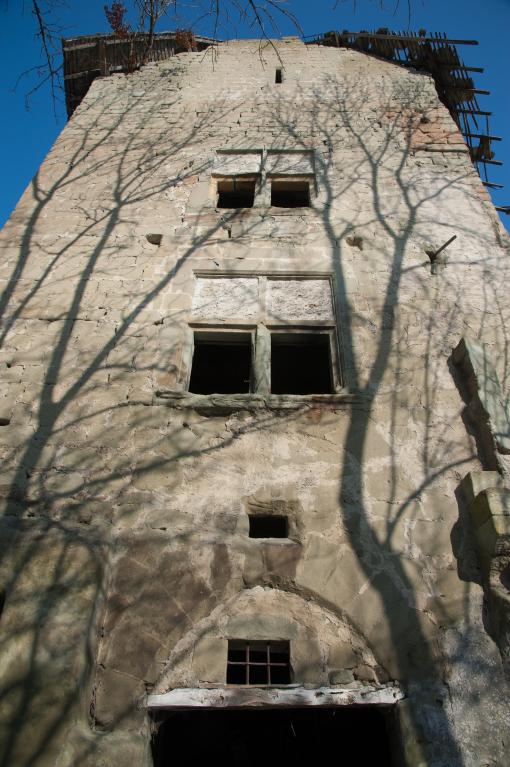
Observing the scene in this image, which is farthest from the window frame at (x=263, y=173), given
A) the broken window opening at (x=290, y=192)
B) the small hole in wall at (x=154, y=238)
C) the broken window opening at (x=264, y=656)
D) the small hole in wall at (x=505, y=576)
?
the broken window opening at (x=264, y=656)

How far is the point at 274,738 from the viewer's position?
568 cm

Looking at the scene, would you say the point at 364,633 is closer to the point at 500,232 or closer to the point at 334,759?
the point at 334,759

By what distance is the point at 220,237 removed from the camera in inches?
248

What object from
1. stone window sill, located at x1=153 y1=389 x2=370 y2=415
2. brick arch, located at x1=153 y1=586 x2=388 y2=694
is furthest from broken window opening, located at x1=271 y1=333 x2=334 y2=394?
brick arch, located at x1=153 y1=586 x2=388 y2=694

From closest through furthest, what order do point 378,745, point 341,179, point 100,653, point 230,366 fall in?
point 100,653, point 378,745, point 341,179, point 230,366

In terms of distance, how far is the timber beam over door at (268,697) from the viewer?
3266 millimetres

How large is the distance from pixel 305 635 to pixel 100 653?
4.57 feet

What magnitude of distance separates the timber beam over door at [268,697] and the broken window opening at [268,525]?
1123 mm

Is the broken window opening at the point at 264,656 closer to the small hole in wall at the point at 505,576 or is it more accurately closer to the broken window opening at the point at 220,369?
the small hole in wall at the point at 505,576

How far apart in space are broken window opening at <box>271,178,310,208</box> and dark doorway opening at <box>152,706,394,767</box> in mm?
6116

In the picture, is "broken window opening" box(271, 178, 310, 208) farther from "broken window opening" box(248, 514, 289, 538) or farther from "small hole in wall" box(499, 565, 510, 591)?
"small hole in wall" box(499, 565, 510, 591)

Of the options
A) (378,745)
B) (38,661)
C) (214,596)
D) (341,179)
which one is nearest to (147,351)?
(214,596)

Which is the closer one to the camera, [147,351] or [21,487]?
[21,487]

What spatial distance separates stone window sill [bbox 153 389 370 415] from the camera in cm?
471
